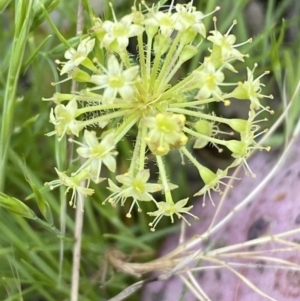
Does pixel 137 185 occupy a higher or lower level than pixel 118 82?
lower

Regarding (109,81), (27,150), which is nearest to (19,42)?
(109,81)

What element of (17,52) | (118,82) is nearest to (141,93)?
(118,82)

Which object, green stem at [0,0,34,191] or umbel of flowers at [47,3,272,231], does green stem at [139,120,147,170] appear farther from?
green stem at [0,0,34,191]

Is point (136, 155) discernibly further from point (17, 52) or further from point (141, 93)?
point (17, 52)

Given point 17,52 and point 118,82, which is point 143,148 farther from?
point 17,52

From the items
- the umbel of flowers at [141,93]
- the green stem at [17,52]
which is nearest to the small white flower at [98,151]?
the umbel of flowers at [141,93]

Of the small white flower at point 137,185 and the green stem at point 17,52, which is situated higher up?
the green stem at point 17,52

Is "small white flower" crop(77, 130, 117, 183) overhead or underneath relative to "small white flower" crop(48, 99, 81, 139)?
underneath

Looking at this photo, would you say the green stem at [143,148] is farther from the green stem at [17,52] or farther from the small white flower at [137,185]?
the green stem at [17,52]

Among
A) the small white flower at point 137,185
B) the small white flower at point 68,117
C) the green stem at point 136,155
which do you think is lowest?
the small white flower at point 137,185

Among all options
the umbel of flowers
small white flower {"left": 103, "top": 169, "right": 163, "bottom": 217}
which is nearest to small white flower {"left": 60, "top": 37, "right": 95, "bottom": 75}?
the umbel of flowers
